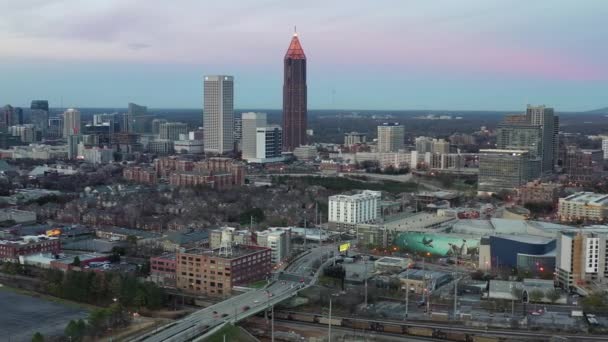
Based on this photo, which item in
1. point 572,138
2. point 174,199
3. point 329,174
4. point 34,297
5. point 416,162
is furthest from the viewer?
point 572,138

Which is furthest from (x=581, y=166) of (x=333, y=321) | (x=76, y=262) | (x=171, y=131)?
(x=171, y=131)

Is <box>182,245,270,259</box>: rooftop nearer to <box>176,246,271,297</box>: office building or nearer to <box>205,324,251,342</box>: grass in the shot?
<box>176,246,271,297</box>: office building

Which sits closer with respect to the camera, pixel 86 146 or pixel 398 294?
pixel 398 294

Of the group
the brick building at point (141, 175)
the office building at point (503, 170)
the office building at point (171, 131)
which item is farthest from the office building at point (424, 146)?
the office building at point (171, 131)

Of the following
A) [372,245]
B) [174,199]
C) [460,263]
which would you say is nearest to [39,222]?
[174,199]

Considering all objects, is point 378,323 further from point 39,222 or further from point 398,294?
point 39,222

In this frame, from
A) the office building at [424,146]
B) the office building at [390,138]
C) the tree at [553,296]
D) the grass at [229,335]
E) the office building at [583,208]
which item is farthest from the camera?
the office building at [390,138]

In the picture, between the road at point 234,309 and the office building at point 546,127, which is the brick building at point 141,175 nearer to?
the office building at point 546,127
